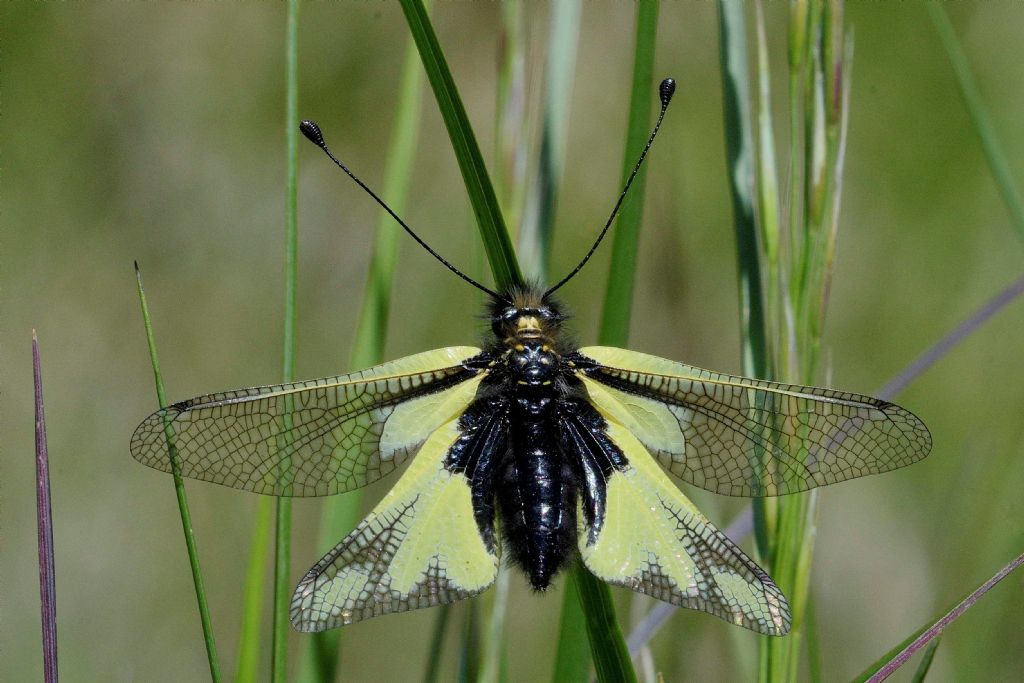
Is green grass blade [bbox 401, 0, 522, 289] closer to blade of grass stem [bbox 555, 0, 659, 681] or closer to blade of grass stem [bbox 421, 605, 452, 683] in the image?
blade of grass stem [bbox 555, 0, 659, 681]

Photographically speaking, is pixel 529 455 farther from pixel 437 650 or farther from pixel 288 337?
pixel 288 337

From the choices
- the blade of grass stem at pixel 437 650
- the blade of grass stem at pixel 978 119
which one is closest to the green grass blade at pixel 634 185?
the blade of grass stem at pixel 437 650

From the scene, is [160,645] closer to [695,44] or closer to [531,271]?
[531,271]

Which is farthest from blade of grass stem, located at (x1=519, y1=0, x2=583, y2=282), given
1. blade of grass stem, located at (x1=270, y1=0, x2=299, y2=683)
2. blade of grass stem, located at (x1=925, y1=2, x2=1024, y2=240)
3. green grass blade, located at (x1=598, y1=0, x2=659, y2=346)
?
blade of grass stem, located at (x1=925, y1=2, x2=1024, y2=240)

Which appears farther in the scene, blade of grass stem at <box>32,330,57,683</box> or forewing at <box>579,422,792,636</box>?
forewing at <box>579,422,792,636</box>

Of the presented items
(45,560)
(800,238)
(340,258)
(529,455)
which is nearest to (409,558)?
(529,455)
